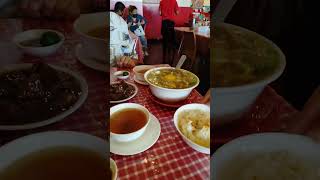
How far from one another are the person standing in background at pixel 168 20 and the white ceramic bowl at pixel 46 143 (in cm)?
24

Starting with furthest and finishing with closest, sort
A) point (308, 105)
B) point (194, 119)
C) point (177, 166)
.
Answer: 1. point (194, 119)
2. point (177, 166)
3. point (308, 105)

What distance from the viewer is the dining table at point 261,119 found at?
0.31 meters

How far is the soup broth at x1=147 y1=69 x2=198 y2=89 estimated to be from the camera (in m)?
0.78

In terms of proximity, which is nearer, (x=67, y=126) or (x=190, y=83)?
(x=67, y=126)

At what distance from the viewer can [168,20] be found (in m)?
0.44

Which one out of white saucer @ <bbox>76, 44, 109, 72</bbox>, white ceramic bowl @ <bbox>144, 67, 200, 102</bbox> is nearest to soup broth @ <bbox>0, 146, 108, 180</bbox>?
white saucer @ <bbox>76, 44, 109, 72</bbox>

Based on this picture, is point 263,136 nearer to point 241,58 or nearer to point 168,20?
point 241,58

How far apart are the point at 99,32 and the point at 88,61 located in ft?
0.21

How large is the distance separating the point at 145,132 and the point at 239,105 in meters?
0.42

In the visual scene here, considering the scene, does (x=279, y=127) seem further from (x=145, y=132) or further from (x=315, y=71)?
(x=145, y=132)

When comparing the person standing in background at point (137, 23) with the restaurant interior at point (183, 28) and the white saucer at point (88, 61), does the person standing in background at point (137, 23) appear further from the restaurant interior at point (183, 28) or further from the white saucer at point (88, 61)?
the white saucer at point (88, 61)

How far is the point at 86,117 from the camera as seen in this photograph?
39cm

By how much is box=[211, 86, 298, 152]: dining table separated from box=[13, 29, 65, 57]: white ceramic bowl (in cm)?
28

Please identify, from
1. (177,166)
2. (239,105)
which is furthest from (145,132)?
(239,105)
